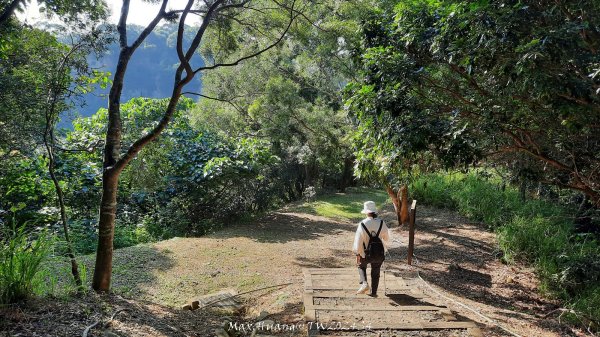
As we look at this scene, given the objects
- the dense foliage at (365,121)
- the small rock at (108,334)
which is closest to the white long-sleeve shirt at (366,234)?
the dense foliage at (365,121)

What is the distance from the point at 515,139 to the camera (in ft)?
18.2

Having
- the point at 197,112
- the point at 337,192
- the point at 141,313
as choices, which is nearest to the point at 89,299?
the point at 141,313

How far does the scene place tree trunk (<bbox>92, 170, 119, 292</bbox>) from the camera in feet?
16.5

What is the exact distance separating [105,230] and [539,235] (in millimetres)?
9224

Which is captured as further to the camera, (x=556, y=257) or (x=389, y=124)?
(x=556, y=257)

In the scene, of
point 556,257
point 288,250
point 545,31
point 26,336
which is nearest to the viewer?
point 26,336

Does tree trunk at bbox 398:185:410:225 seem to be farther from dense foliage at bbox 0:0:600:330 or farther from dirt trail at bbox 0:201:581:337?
dense foliage at bbox 0:0:600:330

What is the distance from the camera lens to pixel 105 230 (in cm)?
502

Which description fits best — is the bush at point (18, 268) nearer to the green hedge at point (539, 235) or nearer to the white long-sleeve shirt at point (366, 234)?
the white long-sleeve shirt at point (366, 234)

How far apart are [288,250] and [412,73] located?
5.78 meters

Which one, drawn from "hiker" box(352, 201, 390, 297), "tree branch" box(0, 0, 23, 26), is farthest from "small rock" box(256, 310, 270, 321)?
"tree branch" box(0, 0, 23, 26)

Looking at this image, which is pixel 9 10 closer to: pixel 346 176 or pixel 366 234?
pixel 366 234

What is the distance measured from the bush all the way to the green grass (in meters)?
11.6

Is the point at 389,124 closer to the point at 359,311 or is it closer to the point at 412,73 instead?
the point at 412,73
